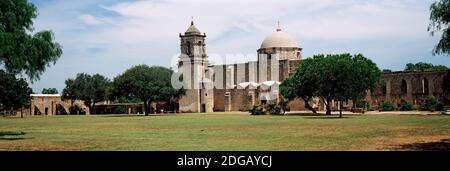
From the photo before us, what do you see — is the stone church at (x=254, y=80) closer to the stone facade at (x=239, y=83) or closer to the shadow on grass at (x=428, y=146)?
the stone facade at (x=239, y=83)

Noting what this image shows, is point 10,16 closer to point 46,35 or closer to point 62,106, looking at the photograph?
point 46,35

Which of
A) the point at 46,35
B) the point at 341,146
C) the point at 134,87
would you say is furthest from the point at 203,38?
the point at 341,146

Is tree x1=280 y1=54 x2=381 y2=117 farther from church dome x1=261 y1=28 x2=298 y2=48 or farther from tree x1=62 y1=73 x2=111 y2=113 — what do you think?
tree x1=62 y1=73 x2=111 y2=113

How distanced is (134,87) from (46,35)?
36380 mm

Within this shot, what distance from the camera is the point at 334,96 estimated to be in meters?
43.5

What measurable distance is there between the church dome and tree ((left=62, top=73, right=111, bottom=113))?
24414 mm

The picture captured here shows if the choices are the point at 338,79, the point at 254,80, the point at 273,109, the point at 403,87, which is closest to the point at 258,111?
the point at 273,109

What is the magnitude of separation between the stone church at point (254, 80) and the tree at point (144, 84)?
10273mm

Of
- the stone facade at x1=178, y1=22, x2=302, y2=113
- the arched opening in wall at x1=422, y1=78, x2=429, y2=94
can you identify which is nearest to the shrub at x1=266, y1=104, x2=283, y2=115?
the stone facade at x1=178, y1=22, x2=302, y2=113

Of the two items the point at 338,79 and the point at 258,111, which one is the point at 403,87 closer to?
the point at 258,111

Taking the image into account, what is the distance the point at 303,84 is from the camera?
50688 millimetres

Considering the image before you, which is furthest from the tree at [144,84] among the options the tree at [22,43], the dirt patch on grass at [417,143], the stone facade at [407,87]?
the dirt patch on grass at [417,143]

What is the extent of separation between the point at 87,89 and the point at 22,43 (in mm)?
58553

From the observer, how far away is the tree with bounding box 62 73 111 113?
79188 mm
